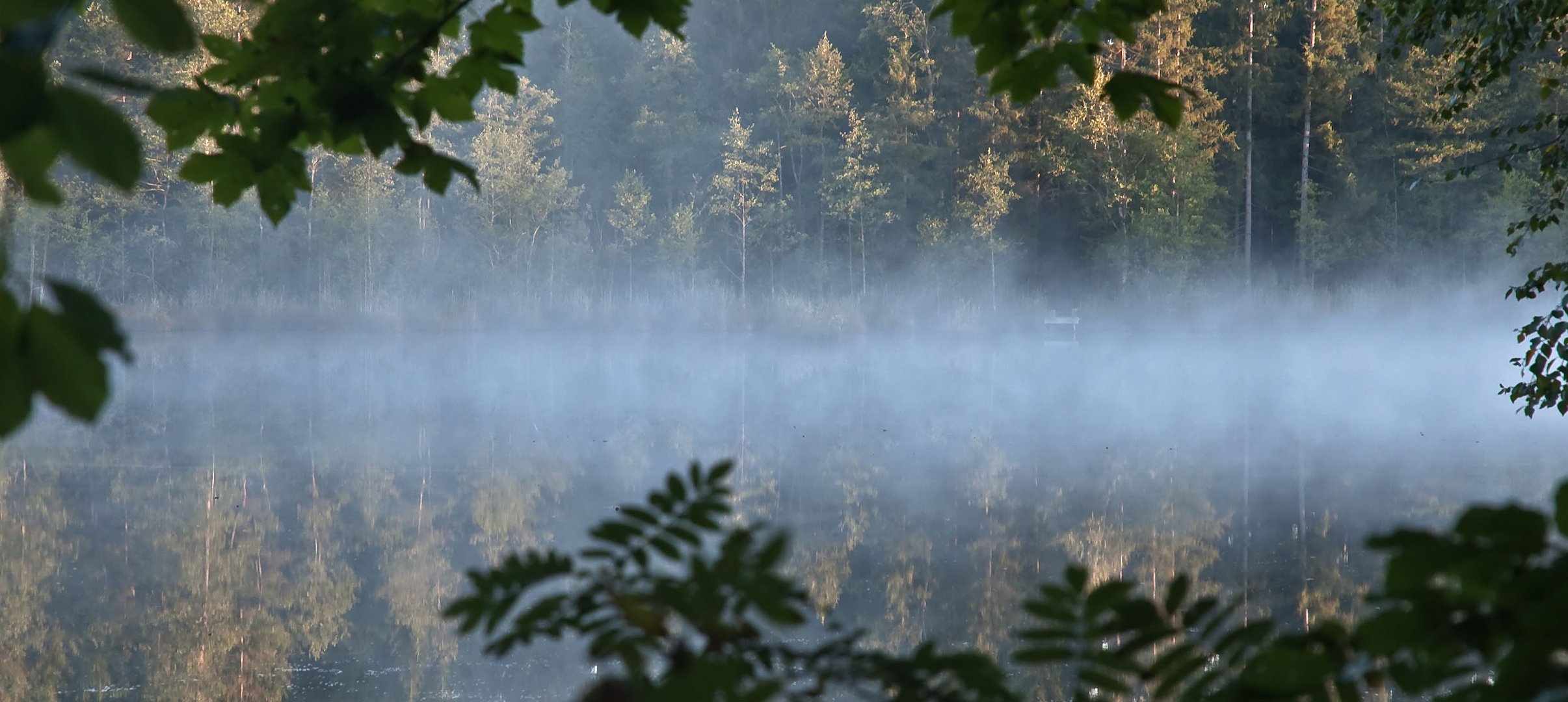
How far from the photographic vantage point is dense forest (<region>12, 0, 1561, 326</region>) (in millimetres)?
27406

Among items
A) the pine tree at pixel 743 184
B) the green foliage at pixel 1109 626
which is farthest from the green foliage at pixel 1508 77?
the pine tree at pixel 743 184

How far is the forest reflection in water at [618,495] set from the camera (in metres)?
4.37

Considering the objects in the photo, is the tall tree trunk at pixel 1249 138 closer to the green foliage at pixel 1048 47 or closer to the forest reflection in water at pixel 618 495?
the forest reflection in water at pixel 618 495

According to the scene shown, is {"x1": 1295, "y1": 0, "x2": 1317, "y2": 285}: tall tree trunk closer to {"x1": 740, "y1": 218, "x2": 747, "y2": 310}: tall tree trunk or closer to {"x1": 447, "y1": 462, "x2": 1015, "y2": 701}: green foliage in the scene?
{"x1": 740, "y1": 218, "x2": 747, "y2": 310}: tall tree trunk

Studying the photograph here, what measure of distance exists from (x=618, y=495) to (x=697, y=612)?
6224 mm

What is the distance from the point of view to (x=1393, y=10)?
15.7ft

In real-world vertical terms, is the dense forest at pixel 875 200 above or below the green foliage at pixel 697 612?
above

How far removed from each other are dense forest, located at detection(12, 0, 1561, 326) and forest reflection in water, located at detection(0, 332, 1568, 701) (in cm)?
1356

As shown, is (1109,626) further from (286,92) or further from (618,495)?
(618,495)

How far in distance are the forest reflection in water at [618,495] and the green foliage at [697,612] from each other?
119 mm

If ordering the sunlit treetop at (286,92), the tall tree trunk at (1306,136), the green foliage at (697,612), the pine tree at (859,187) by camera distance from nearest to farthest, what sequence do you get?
the sunlit treetop at (286,92) → the green foliage at (697,612) → the tall tree trunk at (1306,136) → the pine tree at (859,187)

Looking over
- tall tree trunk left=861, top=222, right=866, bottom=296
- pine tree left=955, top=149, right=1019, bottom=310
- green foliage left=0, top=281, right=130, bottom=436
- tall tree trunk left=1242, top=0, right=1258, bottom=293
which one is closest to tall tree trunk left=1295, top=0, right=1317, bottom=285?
tall tree trunk left=1242, top=0, right=1258, bottom=293

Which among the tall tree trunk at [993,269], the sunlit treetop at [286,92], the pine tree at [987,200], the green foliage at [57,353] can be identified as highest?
the pine tree at [987,200]

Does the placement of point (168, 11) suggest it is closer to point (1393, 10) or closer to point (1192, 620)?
point (1192, 620)
